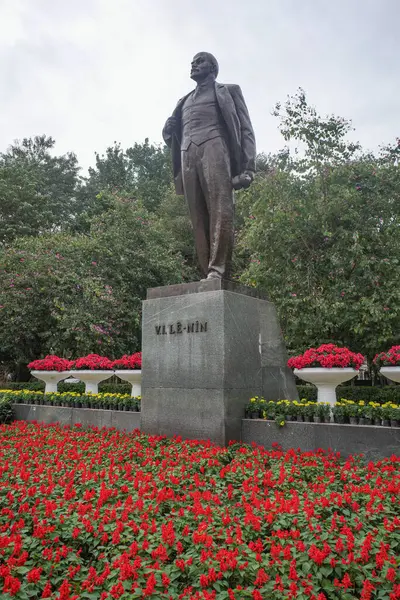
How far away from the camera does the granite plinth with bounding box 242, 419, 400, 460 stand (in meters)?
4.57

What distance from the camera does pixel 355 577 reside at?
7.72 feet

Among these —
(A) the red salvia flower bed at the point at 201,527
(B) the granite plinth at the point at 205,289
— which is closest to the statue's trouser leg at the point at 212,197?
(B) the granite plinth at the point at 205,289

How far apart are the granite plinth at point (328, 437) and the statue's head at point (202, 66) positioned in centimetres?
431

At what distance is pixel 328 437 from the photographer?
4852mm

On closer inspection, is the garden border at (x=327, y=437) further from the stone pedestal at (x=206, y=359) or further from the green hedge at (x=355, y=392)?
the green hedge at (x=355, y=392)

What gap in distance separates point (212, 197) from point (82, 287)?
1030cm

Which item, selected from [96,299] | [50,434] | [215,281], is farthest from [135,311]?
[215,281]

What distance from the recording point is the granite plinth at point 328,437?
180 inches

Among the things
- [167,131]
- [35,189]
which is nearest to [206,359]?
[167,131]

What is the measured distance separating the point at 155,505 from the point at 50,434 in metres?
3.65

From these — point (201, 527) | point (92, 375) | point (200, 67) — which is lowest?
point (201, 527)

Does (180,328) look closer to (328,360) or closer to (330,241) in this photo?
(328,360)

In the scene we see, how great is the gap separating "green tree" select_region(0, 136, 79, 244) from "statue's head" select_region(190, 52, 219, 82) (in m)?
17.1

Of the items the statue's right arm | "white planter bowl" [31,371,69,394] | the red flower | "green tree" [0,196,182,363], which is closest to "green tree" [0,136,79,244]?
"green tree" [0,196,182,363]
